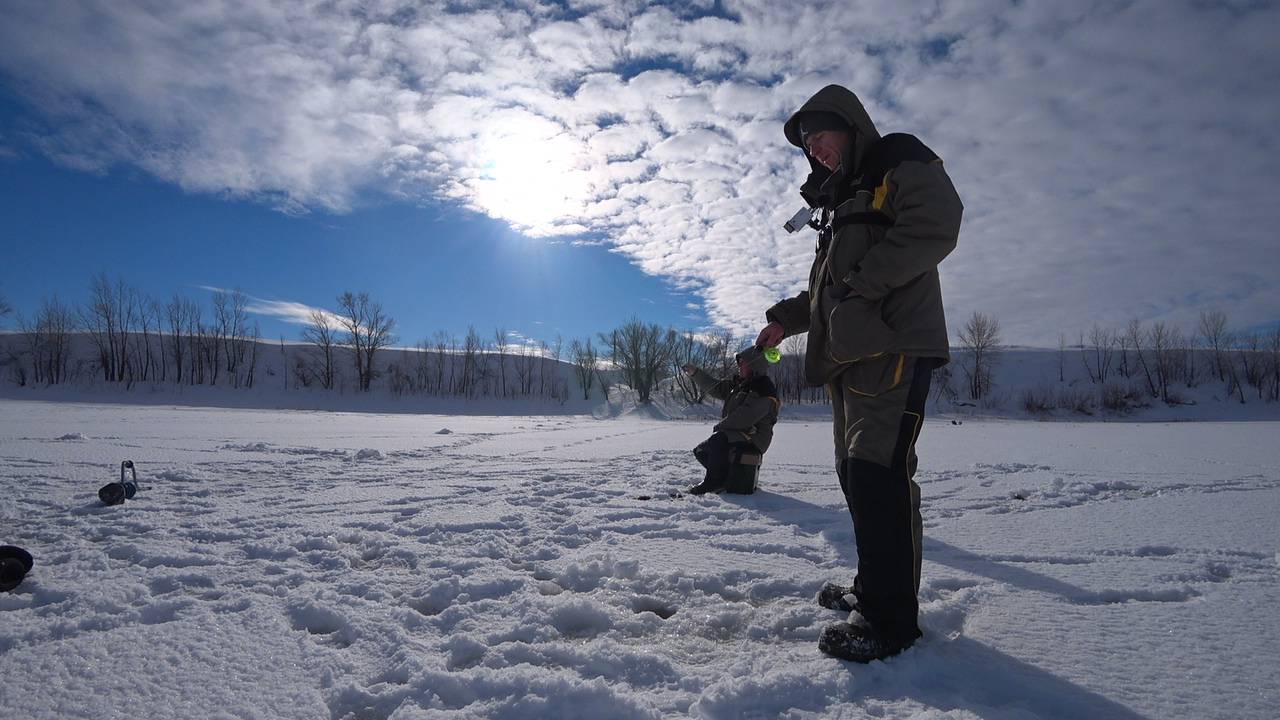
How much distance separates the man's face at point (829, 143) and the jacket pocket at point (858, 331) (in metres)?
0.59

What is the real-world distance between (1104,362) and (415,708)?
206ft

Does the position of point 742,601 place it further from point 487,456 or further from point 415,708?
point 487,456

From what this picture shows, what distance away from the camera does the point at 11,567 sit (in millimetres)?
2105

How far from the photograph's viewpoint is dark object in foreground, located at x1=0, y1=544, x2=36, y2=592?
2.09 metres

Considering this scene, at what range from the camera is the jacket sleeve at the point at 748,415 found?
4.81 metres

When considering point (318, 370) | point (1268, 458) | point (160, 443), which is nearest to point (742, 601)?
point (1268, 458)

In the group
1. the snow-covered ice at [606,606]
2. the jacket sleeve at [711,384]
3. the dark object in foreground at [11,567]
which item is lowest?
the snow-covered ice at [606,606]

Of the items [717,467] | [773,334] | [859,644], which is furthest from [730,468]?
[859,644]

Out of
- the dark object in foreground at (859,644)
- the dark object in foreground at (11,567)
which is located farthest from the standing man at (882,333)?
the dark object in foreground at (11,567)

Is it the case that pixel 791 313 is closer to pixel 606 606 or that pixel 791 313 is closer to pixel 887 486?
pixel 887 486

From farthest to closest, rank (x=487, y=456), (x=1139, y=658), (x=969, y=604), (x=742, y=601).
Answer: (x=487, y=456) < (x=742, y=601) < (x=969, y=604) < (x=1139, y=658)

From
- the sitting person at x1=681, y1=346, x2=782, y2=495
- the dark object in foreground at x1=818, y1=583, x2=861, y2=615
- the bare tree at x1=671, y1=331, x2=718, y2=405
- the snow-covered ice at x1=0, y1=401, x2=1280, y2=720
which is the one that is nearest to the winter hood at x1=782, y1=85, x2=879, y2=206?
the dark object in foreground at x1=818, y1=583, x2=861, y2=615

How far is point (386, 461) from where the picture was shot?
661cm

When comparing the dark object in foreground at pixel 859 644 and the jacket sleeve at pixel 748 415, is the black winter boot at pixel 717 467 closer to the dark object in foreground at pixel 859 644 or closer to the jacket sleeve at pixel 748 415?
the jacket sleeve at pixel 748 415
